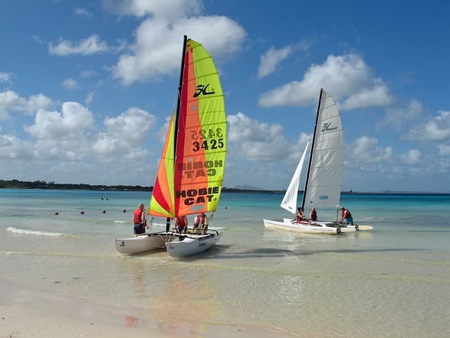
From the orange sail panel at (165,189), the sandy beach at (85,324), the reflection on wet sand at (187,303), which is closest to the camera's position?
the sandy beach at (85,324)

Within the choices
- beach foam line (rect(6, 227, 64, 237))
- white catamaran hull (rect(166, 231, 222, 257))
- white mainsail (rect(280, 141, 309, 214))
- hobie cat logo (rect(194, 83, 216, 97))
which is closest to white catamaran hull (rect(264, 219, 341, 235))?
white mainsail (rect(280, 141, 309, 214))

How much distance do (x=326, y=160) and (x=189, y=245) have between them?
37.7ft

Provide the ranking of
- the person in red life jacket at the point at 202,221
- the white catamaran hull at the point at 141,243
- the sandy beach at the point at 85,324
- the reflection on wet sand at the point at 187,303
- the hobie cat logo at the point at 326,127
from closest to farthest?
the sandy beach at the point at 85,324 < the reflection on wet sand at the point at 187,303 < the white catamaran hull at the point at 141,243 < the person in red life jacket at the point at 202,221 < the hobie cat logo at the point at 326,127

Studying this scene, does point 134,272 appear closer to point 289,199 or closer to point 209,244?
point 209,244

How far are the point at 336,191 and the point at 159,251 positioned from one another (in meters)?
11.6

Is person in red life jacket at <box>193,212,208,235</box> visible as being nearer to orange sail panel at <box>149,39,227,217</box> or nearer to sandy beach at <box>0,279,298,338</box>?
orange sail panel at <box>149,39,227,217</box>

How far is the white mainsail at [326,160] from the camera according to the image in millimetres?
21922

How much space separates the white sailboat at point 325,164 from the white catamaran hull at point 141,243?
9.31 meters

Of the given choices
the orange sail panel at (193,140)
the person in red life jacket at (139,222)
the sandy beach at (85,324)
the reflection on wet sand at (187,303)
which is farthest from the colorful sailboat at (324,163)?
the sandy beach at (85,324)

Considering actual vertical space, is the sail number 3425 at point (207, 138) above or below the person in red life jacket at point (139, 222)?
above

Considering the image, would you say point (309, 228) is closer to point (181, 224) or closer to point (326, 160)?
point (326, 160)

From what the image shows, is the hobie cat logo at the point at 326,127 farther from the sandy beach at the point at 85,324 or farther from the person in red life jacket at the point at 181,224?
the sandy beach at the point at 85,324

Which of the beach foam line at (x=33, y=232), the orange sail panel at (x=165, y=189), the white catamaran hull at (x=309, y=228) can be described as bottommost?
the beach foam line at (x=33, y=232)

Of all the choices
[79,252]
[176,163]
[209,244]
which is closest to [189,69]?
[176,163]
